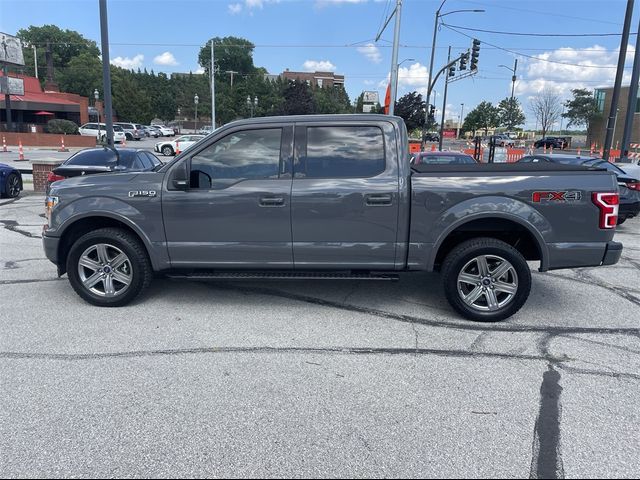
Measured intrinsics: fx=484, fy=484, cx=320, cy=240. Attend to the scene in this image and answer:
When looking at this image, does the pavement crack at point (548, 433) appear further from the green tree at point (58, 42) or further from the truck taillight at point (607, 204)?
the green tree at point (58, 42)

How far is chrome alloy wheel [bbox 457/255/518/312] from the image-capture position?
15.7 ft

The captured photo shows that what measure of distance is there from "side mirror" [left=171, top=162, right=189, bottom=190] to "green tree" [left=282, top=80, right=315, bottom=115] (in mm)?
63421

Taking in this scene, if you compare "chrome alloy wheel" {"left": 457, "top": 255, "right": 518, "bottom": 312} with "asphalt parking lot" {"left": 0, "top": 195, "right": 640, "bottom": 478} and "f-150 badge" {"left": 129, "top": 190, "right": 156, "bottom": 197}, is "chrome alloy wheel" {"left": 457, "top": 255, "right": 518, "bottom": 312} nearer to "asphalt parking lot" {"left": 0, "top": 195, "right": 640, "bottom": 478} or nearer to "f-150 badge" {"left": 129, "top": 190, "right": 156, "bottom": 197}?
"asphalt parking lot" {"left": 0, "top": 195, "right": 640, "bottom": 478}

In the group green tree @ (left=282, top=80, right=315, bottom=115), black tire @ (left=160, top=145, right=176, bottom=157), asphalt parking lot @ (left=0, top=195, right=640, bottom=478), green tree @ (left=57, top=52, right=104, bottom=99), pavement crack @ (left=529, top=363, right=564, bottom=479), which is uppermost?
green tree @ (left=57, top=52, right=104, bottom=99)

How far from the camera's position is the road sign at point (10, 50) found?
115ft

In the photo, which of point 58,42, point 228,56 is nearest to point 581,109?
point 228,56

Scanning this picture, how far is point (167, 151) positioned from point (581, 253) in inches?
1401

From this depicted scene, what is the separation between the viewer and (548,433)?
303 cm

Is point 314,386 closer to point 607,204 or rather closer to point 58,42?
point 607,204

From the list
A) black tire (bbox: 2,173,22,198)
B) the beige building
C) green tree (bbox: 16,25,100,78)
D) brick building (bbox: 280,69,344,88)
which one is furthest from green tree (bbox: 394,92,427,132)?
brick building (bbox: 280,69,344,88)

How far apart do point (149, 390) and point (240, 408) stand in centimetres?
73

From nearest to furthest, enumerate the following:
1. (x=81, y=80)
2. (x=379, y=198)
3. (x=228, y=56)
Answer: (x=379, y=198) < (x=81, y=80) < (x=228, y=56)

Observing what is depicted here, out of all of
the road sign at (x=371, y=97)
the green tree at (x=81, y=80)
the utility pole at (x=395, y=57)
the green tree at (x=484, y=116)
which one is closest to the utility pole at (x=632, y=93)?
the utility pole at (x=395, y=57)

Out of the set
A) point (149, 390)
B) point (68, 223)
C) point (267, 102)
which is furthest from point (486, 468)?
point (267, 102)
